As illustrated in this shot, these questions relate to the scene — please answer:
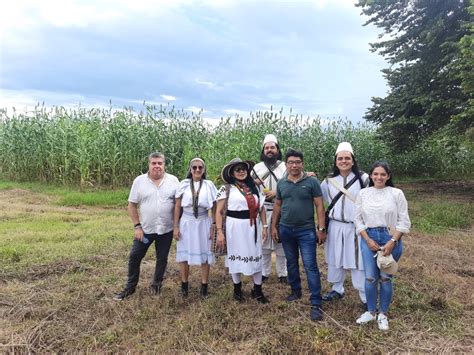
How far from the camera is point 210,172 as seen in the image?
11.5 meters

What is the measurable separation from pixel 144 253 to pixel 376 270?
254 centimetres

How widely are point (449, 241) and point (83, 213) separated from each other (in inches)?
306

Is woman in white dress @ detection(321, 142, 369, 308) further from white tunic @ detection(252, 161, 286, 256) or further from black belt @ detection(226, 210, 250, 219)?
black belt @ detection(226, 210, 250, 219)

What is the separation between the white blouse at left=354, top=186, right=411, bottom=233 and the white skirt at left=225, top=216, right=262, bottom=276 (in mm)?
1108

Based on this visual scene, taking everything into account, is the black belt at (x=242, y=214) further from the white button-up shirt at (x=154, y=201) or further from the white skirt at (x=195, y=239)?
the white button-up shirt at (x=154, y=201)

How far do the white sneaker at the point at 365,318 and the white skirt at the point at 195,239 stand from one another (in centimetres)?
166

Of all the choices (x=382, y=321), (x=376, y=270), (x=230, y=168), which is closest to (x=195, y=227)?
(x=230, y=168)

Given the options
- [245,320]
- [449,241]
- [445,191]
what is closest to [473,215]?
[449,241]

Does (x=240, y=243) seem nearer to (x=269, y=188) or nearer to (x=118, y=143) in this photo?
(x=269, y=188)

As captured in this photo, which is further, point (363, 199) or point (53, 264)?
point (53, 264)

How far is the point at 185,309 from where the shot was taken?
175 inches

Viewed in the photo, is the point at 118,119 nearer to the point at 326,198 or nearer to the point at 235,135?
the point at 235,135

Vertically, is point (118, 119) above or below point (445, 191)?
above

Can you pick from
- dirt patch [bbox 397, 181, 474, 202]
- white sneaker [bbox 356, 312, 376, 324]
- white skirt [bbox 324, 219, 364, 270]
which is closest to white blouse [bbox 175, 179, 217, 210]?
white skirt [bbox 324, 219, 364, 270]
